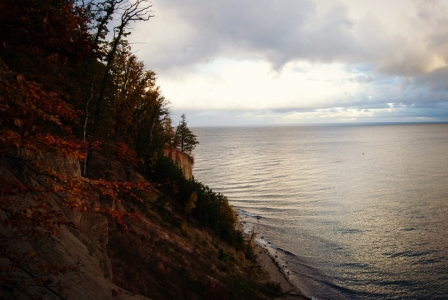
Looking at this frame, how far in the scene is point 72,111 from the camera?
1112cm

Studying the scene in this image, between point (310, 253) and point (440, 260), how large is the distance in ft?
37.1

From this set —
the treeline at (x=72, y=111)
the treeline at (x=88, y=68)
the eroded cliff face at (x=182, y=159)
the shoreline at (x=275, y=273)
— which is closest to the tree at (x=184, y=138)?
the eroded cliff face at (x=182, y=159)

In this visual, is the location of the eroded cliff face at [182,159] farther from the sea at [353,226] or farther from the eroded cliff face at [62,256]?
the eroded cliff face at [62,256]

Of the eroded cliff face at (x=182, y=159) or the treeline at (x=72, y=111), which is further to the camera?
the eroded cliff face at (x=182, y=159)

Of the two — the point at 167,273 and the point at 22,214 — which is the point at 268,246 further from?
the point at 22,214

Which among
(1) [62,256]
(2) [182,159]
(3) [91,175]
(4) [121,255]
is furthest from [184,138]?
(1) [62,256]

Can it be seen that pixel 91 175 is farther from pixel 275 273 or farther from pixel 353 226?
pixel 353 226

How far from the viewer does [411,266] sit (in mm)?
28891

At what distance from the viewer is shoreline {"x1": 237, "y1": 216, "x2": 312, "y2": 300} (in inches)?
962

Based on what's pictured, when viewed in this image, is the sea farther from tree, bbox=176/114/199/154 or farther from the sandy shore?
tree, bbox=176/114/199/154

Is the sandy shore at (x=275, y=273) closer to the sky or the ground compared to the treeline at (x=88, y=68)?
closer to the ground

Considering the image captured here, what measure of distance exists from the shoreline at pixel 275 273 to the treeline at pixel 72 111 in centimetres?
297

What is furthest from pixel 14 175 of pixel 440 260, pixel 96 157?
pixel 440 260

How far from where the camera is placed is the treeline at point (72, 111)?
162 inches
